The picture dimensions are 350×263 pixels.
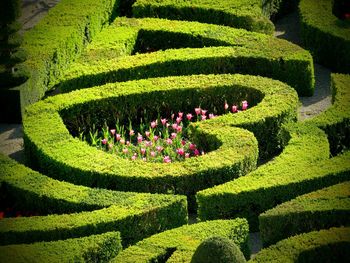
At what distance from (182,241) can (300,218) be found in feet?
6.88

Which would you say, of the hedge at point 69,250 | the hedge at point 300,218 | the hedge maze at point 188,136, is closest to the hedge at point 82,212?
the hedge maze at point 188,136

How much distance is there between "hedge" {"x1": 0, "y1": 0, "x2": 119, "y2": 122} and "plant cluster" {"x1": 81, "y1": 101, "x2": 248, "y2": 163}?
196 centimetres

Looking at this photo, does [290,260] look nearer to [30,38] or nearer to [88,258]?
[88,258]

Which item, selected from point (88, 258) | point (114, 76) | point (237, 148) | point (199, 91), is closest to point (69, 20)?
point (114, 76)

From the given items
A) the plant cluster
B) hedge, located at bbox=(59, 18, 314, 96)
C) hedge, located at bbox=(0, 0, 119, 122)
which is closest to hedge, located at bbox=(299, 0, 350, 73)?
hedge, located at bbox=(59, 18, 314, 96)

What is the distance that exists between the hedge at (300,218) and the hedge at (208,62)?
6545 millimetres

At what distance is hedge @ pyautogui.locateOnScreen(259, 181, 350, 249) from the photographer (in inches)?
781

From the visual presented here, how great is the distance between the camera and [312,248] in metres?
19.0

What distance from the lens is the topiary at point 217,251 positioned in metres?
17.3

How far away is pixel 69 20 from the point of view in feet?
93.9

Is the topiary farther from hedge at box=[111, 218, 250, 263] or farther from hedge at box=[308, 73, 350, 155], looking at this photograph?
hedge at box=[308, 73, 350, 155]

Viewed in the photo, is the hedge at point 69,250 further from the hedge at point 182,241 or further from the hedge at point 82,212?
the hedge at point 82,212

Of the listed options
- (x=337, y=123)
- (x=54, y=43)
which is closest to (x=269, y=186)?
(x=337, y=123)

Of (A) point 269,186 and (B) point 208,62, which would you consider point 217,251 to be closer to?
(A) point 269,186
